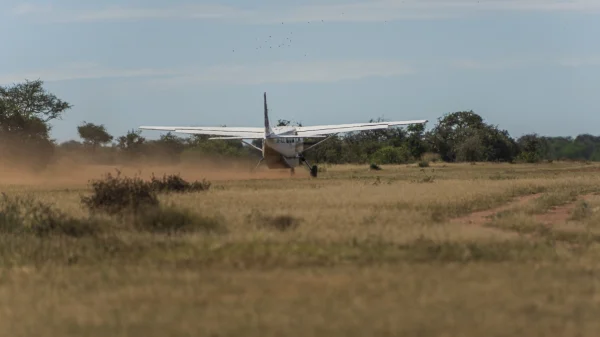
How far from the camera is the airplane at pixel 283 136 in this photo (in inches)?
2031

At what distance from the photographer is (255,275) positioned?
1283 cm

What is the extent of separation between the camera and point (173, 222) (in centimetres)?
1919

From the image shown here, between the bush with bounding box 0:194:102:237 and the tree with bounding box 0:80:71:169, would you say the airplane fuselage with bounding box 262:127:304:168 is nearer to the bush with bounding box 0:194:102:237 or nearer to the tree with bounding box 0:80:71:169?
the tree with bounding box 0:80:71:169

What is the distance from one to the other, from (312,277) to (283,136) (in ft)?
129

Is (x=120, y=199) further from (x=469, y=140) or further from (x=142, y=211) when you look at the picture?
(x=469, y=140)

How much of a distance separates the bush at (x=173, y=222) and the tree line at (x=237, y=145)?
36903 mm

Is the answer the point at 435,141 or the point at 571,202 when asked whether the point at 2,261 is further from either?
the point at 435,141

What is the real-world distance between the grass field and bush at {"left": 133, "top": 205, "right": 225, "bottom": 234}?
0.19 metres

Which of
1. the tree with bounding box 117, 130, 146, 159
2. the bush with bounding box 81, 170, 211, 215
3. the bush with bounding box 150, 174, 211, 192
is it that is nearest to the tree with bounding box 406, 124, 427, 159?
the tree with bounding box 117, 130, 146, 159

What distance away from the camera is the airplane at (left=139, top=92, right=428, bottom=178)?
51594 mm

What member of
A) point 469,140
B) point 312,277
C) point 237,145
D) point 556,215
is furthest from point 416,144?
point 312,277

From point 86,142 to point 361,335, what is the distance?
80.0 m

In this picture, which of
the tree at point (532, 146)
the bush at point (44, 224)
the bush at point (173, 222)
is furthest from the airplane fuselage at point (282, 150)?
the tree at point (532, 146)

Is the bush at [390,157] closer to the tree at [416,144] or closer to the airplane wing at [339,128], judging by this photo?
the tree at [416,144]
